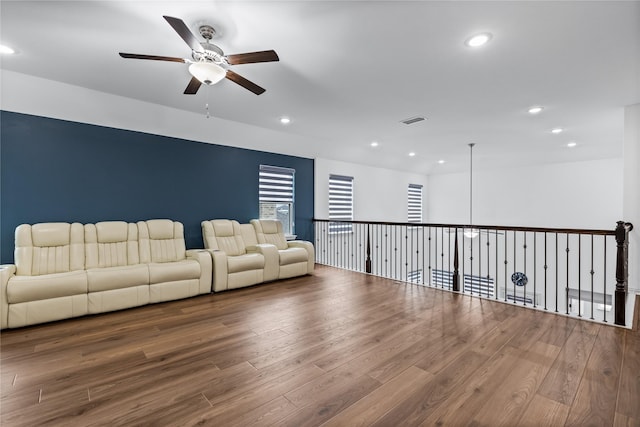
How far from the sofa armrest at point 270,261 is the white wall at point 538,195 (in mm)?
7061

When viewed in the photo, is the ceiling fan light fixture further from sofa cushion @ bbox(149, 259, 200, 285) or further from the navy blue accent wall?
the navy blue accent wall

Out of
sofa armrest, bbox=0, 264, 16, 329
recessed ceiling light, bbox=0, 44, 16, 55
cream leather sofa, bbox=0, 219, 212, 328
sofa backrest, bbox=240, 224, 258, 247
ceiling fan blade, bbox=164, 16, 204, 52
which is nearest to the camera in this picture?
ceiling fan blade, bbox=164, 16, 204, 52

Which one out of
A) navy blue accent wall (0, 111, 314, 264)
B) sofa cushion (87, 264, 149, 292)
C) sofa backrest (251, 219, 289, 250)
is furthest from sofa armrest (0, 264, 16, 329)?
sofa backrest (251, 219, 289, 250)

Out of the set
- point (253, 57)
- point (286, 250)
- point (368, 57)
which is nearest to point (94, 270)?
point (286, 250)

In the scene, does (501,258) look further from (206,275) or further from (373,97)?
(206,275)

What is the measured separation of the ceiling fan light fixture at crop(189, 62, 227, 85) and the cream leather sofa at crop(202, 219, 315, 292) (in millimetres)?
2639

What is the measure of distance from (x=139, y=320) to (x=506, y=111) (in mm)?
5567

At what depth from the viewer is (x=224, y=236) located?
16.6 ft

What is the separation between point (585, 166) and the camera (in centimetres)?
725

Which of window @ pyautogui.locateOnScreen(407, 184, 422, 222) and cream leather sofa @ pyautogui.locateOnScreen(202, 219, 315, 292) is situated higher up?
window @ pyautogui.locateOnScreen(407, 184, 422, 222)

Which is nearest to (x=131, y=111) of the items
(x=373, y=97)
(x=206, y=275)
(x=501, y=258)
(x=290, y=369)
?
(x=206, y=275)

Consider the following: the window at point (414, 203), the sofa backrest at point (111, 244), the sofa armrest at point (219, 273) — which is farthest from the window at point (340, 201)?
the sofa backrest at point (111, 244)

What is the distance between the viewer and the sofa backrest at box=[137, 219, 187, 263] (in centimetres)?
425

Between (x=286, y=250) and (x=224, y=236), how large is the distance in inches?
43.1
